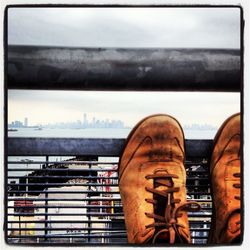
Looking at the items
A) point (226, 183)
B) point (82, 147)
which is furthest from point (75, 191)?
point (226, 183)

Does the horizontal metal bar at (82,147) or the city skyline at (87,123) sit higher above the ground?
the city skyline at (87,123)

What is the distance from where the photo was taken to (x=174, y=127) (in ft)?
4.86

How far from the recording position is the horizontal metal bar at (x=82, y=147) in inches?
58.9

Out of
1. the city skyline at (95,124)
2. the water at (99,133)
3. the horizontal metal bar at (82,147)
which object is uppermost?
the city skyline at (95,124)

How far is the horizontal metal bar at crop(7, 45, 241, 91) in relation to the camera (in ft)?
4.79

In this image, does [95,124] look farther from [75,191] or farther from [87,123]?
[75,191]

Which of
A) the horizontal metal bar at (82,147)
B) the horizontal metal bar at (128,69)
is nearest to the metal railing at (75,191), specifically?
the horizontal metal bar at (82,147)

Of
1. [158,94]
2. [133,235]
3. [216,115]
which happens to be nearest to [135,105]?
[158,94]

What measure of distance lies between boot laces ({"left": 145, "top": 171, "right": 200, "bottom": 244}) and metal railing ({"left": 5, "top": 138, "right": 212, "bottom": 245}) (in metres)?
0.03

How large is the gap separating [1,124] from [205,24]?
50 cm

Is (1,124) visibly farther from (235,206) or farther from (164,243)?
(235,206)

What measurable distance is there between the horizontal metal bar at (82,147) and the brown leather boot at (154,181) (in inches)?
1.1

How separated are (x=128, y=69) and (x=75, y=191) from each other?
306mm

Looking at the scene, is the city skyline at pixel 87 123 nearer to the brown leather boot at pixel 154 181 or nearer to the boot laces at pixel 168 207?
the brown leather boot at pixel 154 181
